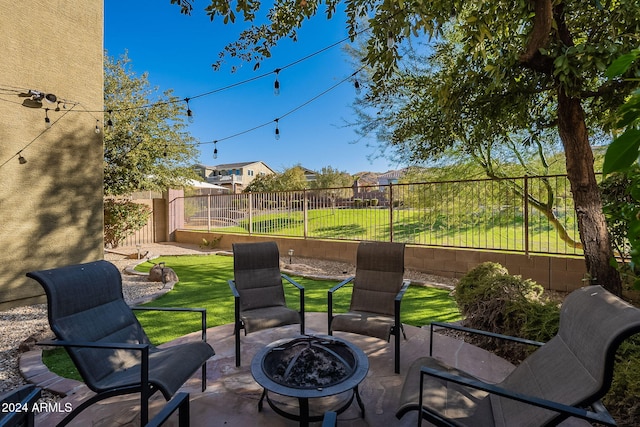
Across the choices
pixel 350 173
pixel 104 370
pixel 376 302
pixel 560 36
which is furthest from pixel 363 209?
pixel 350 173

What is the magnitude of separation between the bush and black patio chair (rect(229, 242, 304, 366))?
6.37 feet

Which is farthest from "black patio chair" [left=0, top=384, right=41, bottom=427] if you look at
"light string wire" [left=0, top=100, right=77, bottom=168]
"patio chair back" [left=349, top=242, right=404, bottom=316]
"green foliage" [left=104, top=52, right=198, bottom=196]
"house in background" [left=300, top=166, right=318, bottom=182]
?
"house in background" [left=300, top=166, right=318, bottom=182]

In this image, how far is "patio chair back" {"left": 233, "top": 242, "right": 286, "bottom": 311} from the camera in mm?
3715

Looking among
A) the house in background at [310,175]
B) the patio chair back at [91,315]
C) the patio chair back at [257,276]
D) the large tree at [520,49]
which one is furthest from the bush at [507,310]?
the house in background at [310,175]

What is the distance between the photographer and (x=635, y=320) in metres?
1.37

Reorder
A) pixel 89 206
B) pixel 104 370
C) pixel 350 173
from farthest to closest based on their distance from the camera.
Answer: pixel 350 173
pixel 89 206
pixel 104 370

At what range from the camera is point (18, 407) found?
1325mm

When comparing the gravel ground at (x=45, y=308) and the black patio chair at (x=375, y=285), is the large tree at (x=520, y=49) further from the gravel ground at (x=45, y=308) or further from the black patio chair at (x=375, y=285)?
the gravel ground at (x=45, y=308)

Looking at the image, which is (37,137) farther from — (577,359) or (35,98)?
(577,359)

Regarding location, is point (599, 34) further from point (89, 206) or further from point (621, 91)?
point (89, 206)

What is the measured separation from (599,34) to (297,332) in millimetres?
4733

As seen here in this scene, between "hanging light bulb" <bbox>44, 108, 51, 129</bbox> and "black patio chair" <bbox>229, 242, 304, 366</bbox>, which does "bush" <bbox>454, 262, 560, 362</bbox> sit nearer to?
"black patio chair" <bbox>229, 242, 304, 366</bbox>

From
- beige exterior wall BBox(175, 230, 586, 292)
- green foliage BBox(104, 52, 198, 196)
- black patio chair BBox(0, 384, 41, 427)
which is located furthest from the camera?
green foliage BBox(104, 52, 198, 196)

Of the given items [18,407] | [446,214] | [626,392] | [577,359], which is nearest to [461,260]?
[446,214]
